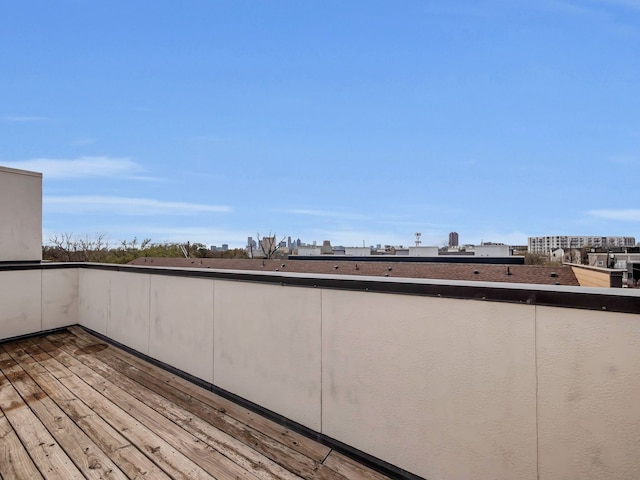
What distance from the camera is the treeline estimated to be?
17781 mm

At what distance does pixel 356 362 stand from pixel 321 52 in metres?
13.6

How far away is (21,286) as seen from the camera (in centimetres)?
473

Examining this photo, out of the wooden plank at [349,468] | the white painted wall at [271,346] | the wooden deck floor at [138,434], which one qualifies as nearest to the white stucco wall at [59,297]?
the wooden deck floor at [138,434]

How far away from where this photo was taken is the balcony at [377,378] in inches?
49.3

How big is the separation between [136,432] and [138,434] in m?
0.03

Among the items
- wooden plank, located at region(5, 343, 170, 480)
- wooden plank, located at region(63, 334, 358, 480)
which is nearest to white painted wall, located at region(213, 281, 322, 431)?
wooden plank, located at region(63, 334, 358, 480)

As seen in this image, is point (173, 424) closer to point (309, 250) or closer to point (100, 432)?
point (100, 432)

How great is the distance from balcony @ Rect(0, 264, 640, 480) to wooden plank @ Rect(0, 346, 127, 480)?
37mm

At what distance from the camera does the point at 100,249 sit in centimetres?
1992

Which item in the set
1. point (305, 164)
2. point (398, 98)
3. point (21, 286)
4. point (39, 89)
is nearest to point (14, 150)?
point (39, 89)

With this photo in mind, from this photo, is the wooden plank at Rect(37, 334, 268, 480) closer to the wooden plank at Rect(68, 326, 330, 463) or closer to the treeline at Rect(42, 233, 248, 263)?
the wooden plank at Rect(68, 326, 330, 463)

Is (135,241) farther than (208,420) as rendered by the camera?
→ Yes

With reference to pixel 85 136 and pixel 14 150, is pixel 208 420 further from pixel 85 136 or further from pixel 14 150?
pixel 85 136

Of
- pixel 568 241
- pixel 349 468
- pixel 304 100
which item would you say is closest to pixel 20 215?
pixel 349 468
